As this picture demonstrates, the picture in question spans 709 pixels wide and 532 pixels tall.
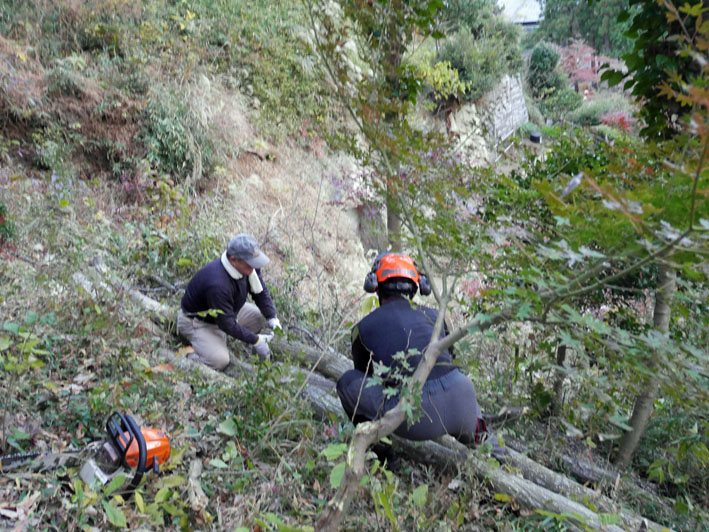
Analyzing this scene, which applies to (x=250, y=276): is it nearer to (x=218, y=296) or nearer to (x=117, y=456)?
(x=218, y=296)

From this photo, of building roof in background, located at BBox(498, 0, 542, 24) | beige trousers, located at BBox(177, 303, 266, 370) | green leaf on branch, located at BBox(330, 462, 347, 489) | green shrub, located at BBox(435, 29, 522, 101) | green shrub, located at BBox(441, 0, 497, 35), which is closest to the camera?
green leaf on branch, located at BBox(330, 462, 347, 489)

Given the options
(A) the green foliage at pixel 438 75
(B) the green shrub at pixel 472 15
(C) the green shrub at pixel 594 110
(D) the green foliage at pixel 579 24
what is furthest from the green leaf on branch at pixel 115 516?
(D) the green foliage at pixel 579 24

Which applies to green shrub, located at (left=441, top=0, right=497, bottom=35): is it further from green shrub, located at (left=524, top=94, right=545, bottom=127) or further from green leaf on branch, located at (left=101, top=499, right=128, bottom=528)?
green leaf on branch, located at (left=101, top=499, right=128, bottom=528)

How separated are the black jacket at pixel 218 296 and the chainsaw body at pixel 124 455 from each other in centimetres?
186

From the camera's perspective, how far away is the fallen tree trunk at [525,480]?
2.53m

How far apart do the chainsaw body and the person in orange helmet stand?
110 cm

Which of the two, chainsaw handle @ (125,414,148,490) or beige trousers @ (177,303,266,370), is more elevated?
chainsaw handle @ (125,414,148,490)

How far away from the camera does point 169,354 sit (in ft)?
13.6

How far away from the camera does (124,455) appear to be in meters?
2.31

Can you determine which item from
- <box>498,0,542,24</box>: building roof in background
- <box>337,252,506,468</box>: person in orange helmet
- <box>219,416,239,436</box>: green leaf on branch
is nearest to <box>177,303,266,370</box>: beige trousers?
<box>219,416,239,436</box>: green leaf on branch

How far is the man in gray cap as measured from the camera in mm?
4324

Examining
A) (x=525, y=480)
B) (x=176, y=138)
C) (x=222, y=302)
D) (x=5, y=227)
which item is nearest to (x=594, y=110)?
(x=176, y=138)

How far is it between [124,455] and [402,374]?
1.55 m

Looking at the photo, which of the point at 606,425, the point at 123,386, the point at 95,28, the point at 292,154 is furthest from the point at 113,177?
the point at 606,425
